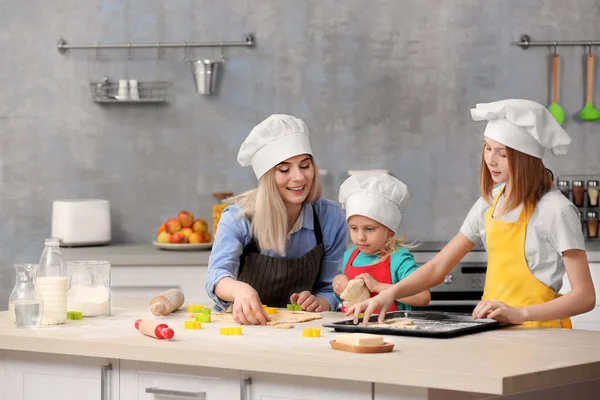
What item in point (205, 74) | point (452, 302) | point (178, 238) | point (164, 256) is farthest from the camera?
point (205, 74)

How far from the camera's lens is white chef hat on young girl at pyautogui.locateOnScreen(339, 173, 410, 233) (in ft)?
11.0

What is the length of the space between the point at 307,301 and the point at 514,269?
65 cm

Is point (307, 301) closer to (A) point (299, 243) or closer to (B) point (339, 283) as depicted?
(B) point (339, 283)

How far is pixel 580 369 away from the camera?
217cm

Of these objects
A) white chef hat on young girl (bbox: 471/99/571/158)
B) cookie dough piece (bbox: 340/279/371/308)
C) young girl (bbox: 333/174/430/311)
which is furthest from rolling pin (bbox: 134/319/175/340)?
white chef hat on young girl (bbox: 471/99/571/158)

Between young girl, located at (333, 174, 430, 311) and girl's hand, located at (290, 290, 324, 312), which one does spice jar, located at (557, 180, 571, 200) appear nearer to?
young girl, located at (333, 174, 430, 311)

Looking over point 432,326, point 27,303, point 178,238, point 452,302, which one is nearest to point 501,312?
point 432,326

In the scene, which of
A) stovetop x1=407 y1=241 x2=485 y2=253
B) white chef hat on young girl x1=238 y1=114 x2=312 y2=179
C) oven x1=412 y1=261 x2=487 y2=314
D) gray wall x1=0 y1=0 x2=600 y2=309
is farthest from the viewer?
gray wall x1=0 y1=0 x2=600 y2=309

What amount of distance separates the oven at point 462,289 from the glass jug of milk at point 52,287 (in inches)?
88.5

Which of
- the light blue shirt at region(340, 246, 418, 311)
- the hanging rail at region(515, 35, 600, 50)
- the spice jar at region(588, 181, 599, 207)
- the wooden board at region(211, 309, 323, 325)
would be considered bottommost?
the wooden board at region(211, 309, 323, 325)

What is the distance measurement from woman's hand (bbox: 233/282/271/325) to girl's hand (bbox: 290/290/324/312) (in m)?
0.29

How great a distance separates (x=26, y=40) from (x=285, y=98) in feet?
4.92

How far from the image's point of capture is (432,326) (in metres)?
2.59

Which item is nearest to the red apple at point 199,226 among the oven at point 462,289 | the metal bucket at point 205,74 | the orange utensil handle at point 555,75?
the metal bucket at point 205,74
